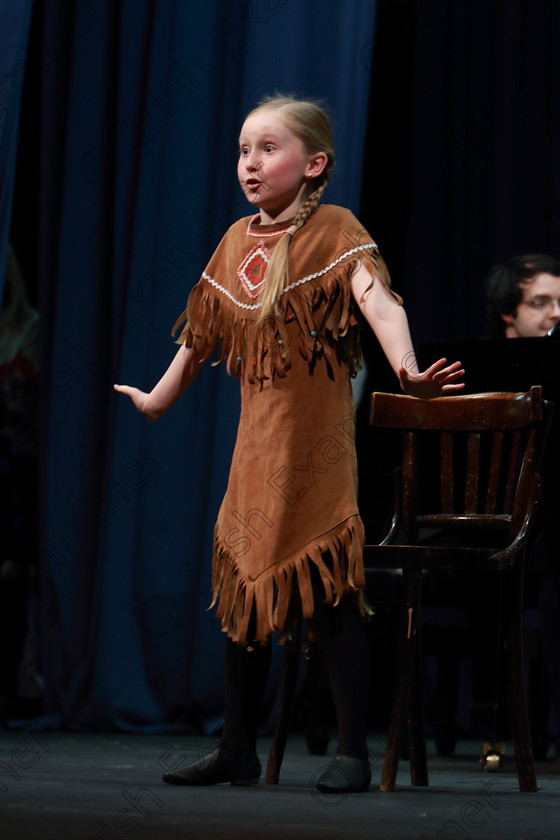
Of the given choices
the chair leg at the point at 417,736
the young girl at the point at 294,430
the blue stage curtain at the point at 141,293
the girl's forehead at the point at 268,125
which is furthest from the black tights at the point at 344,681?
the blue stage curtain at the point at 141,293

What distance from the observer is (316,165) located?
232cm

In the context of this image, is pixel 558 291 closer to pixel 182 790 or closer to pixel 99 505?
pixel 99 505

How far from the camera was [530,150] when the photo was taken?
177 inches

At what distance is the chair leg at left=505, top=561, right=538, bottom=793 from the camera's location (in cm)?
233

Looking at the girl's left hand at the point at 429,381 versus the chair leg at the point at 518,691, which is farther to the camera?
the chair leg at the point at 518,691

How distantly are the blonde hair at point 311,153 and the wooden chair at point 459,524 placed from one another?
37 centimetres

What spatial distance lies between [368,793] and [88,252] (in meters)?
2.42

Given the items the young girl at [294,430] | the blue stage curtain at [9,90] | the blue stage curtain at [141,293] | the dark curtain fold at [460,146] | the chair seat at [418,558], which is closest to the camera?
the young girl at [294,430]

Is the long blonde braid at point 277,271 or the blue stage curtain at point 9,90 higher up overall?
the blue stage curtain at point 9,90

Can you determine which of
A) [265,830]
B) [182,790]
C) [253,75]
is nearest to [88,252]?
[253,75]

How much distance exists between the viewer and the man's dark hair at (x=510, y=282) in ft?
12.1

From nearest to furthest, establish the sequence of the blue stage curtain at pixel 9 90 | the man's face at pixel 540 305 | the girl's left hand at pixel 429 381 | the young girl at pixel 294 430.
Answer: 1. the girl's left hand at pixel 429 381
2. the young girl at pixel 294 430
3. the blue stage curtain at pixel 9 90
4. the man's face at pixel 540 305

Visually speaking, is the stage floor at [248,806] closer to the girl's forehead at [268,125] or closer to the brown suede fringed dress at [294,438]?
the brown suede fringed dress at [294,438]

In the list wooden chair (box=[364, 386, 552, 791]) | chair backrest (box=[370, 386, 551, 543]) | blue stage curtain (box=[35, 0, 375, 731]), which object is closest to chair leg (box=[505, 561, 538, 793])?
wooden chair (box=[364, 386, 552, 791])
